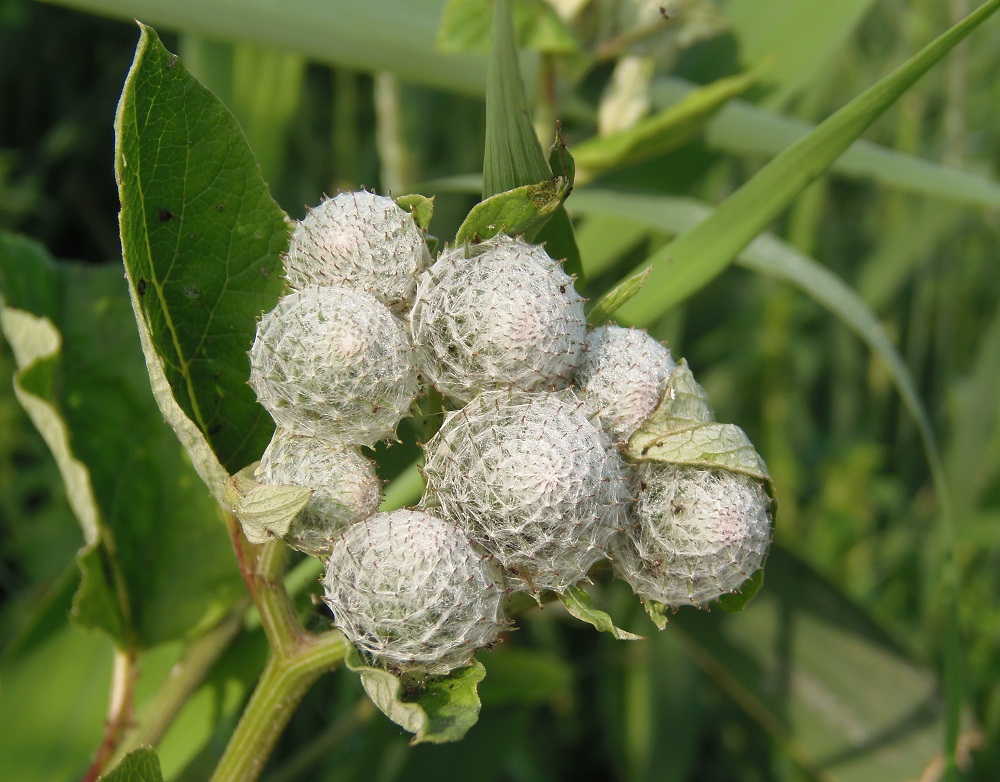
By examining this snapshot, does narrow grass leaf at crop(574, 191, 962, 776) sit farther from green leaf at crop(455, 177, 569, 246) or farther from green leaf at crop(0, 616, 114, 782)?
green leaf at crop(0, 616, 114, 782)

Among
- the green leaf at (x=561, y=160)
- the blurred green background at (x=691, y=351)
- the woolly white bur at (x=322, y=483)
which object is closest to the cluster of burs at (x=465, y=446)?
the woolly white bur at (x=322, y=483)

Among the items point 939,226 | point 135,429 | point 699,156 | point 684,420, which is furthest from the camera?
point 939,226

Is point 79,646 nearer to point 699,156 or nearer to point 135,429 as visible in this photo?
point 135,429

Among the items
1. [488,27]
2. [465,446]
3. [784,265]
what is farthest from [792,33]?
[465,446]

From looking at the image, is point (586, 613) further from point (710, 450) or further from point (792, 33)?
point (792, 33)

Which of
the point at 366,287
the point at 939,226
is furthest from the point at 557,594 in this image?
the point at 939,226
